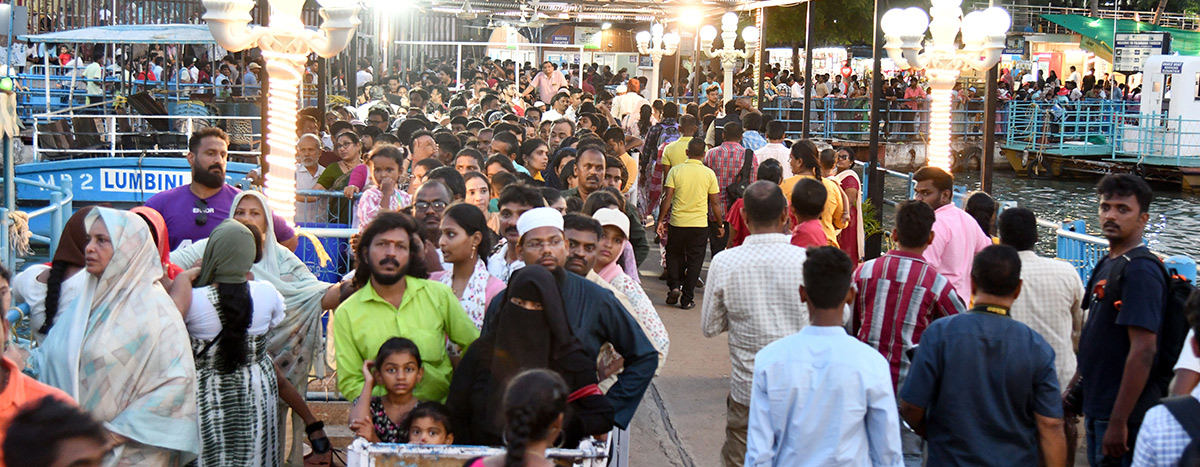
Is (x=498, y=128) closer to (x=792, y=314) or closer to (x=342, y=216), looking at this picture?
(x=342, y=216)

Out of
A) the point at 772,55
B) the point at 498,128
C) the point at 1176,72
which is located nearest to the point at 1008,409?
the point at 498,128

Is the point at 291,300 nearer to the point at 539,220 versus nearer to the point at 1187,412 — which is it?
the point at 539,220

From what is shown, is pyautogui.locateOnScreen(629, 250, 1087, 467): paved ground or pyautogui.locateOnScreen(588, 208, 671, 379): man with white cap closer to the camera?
pyautogui.locateOnScreen(588, 208, 671, 379): man with white cap

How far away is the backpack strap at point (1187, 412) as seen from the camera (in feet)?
10.2

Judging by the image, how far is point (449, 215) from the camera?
201 inches

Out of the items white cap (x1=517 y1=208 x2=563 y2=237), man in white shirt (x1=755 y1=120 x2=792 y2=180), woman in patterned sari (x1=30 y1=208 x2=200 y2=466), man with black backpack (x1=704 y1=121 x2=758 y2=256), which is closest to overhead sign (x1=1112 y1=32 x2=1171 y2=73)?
man in white shirt (x1=755 y1=120 x2=792 y2=180)

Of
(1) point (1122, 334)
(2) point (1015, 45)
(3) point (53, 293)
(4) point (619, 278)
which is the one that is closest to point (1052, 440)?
(1) point (1122, 334)

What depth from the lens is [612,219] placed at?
5.98m

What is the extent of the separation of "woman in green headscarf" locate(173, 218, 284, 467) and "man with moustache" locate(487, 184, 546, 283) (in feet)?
3.90

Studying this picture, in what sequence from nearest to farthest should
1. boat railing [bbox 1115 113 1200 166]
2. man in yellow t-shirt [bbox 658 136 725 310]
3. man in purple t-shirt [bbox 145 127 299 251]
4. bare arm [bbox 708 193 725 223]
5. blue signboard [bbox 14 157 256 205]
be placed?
man in purple t-shirt [bbox 145 127 299 251], man in yellow t-shirt [bbox 658 136 725 310], bare arm [bbox 708 193 725 223], blue signboard [bbox 14 157 256 205], boat railing [bbox 1115 113 1200 166]

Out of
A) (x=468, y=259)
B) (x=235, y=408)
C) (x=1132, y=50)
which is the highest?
(x=1132, y=50)

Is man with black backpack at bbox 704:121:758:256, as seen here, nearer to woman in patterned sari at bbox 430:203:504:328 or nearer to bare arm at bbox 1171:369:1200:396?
woman in patterned sari at bbox 430:203:504:328

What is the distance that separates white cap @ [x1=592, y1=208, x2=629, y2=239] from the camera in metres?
5.96

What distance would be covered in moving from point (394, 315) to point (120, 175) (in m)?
12.9
